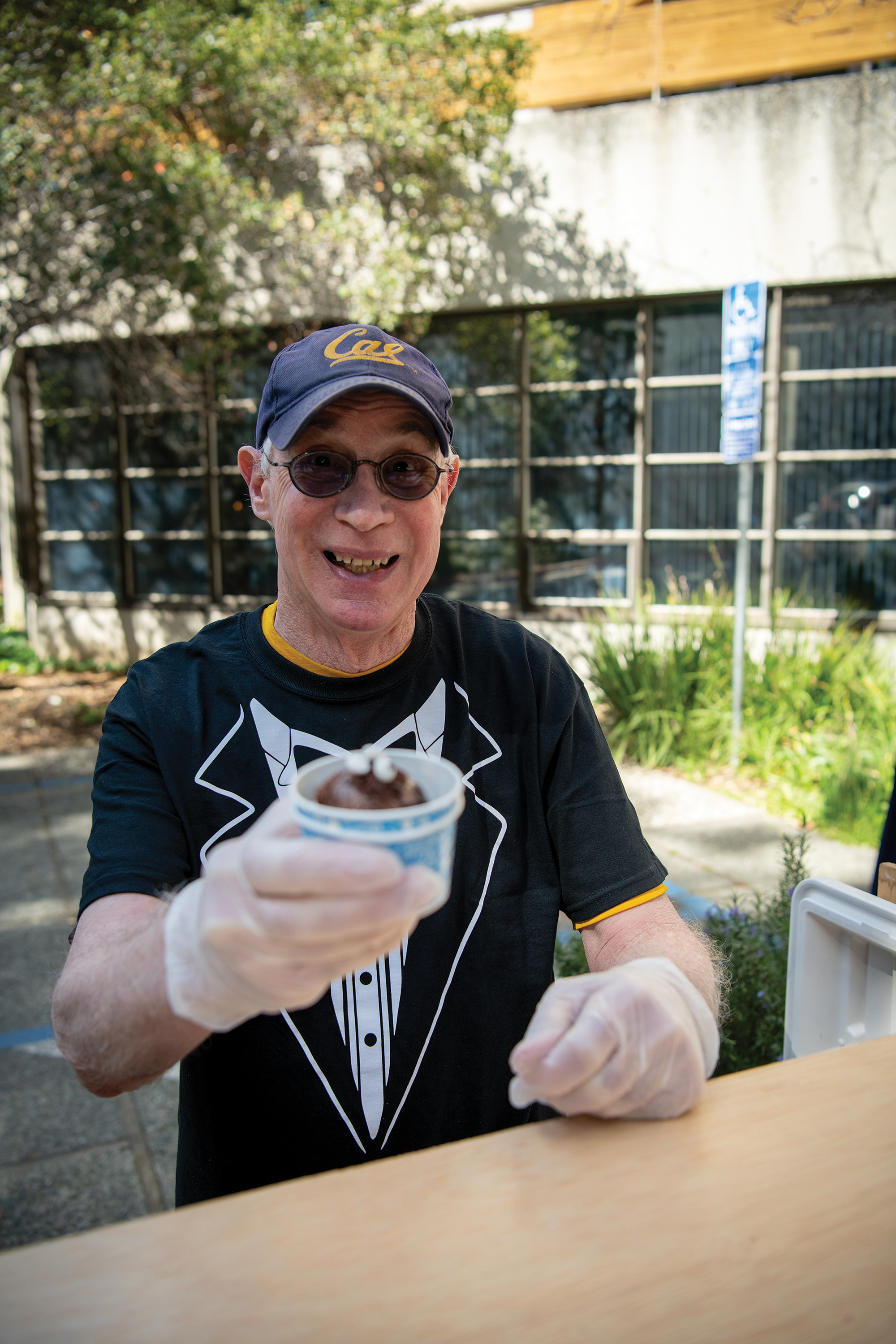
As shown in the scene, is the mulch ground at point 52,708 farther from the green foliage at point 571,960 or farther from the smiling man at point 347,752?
the smiling man at point 347,752

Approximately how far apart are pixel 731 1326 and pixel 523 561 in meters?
7.50

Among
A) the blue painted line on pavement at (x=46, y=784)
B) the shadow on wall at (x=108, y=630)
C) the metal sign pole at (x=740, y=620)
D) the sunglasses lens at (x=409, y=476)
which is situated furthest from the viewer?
the shadow on wall at (x=108, y=630)

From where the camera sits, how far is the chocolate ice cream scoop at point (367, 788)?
985 millimetres

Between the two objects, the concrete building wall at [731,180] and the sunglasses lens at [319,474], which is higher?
the concrete building wall at [731,180]

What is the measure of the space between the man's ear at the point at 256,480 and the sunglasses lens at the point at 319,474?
0.53ft

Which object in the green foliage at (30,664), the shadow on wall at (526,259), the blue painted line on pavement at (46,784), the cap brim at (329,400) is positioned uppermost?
the shadow on wall at (526,259)

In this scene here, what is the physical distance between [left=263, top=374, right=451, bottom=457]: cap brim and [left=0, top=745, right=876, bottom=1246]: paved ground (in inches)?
41.4

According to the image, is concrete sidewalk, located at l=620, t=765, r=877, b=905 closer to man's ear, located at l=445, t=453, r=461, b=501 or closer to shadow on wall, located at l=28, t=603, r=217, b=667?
man's ear, located at l=445, t=453, r=461, b=501

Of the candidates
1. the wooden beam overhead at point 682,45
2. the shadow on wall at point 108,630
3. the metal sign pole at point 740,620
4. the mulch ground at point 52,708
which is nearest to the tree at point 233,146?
the wooden beam overhead at point 682,45

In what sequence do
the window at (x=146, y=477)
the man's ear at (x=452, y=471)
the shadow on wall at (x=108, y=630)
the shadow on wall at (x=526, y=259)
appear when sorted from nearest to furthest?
1. the man's ear at (x=452, y=471)
2. the shadow on wall at (x=526, y=259)
3. the window at (x=146, y=477)
4. the shadow on wall at (x=108, y=630)

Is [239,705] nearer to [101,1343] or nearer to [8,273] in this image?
[101,1343]

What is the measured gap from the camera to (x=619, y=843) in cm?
165

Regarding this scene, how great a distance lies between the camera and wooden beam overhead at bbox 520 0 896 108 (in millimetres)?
7012

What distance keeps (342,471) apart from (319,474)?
0.13ft
